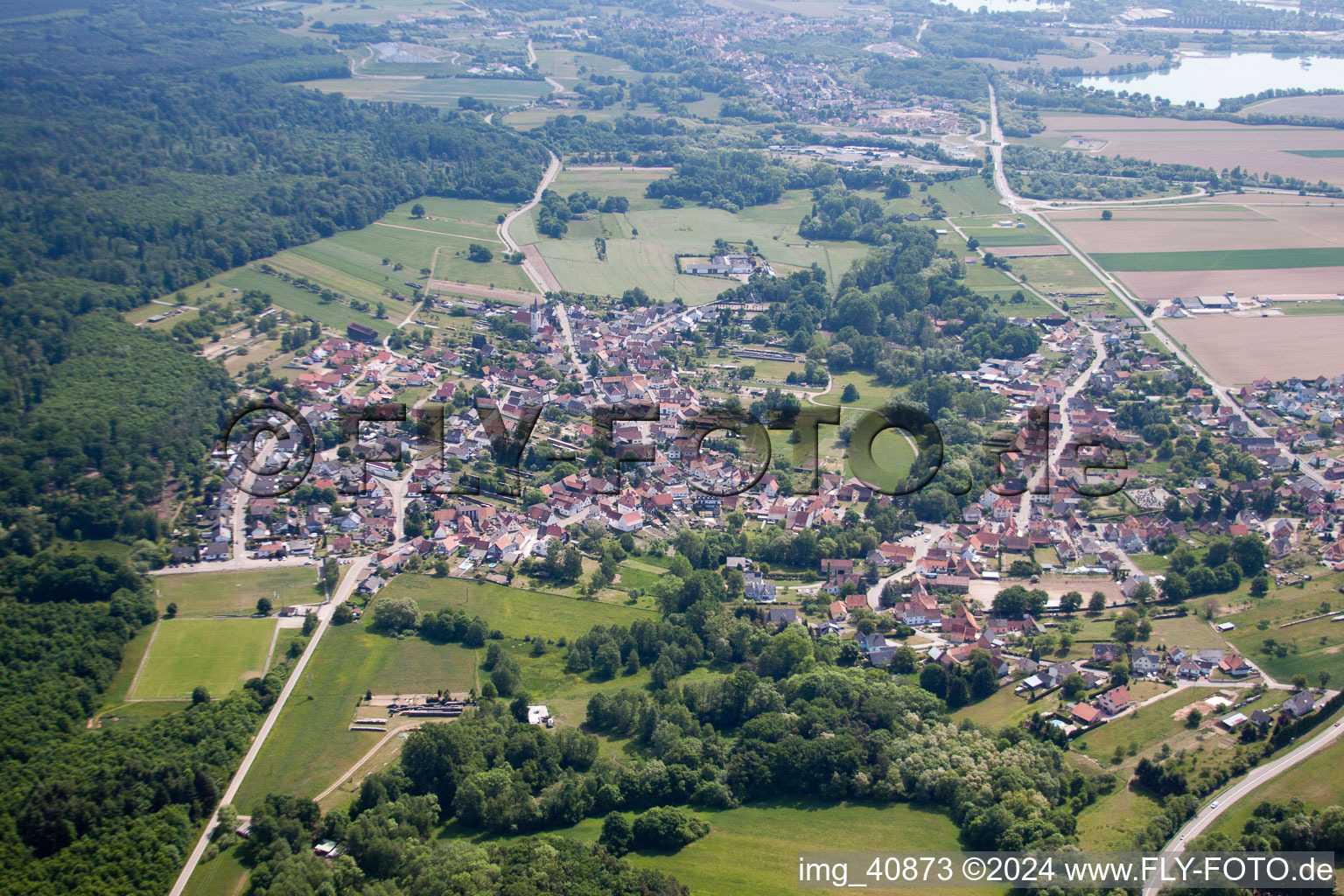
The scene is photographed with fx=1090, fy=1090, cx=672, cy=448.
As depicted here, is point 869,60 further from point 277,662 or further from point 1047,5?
point 277,662

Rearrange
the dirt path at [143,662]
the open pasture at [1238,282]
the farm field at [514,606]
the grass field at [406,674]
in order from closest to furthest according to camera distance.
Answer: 1. the grass field at [406,674]
2. the dirt path at [143,662]
3. the farm field at [514,606]
4. the open pasture at [1238,282]

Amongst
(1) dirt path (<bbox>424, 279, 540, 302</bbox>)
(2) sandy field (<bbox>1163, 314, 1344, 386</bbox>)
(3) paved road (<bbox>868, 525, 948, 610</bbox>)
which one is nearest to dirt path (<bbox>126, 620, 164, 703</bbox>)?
(3) paved road (<bbox>868, 525, 948, 610</bbox>)

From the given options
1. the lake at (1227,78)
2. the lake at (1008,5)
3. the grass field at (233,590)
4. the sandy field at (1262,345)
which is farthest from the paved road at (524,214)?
the lake at (1008,5)

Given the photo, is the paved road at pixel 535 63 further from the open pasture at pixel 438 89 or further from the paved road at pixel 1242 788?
the paved road at pixel 1242 788

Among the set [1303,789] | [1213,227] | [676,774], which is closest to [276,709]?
[676,774]

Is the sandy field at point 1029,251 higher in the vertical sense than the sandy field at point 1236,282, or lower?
higher

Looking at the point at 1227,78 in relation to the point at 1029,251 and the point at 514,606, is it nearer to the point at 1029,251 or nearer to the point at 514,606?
the point at 1029,251

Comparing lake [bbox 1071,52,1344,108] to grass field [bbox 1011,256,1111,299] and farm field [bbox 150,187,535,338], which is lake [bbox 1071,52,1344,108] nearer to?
grass field [bbox 1011,256,1111,299]

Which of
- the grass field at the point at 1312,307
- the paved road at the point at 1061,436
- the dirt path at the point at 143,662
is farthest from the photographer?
the grass field at the point at 1312,307
